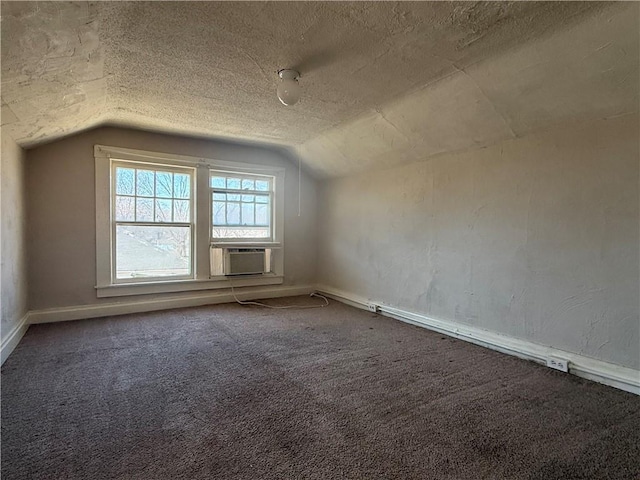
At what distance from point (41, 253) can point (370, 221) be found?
383 cm

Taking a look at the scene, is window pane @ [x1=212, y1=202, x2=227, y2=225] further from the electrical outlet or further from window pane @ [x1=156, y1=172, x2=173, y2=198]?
the electrical outlet

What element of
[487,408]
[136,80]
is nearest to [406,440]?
[487,408]

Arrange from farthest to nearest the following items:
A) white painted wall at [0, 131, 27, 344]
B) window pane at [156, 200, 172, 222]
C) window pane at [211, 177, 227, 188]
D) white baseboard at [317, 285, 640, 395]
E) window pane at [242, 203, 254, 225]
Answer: window pane at [242, 203, 254, 225]
window pane at [211, 177, 227, 188]
window pane at [156, 200, 172, 222]
white painted wall at [0, 131, 27, 344]
white baseboard at [317, 285, 640, 395]

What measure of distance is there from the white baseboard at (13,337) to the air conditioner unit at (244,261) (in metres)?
2.17

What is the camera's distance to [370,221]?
4559 millimetres

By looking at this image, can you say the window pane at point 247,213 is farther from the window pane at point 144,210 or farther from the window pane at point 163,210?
the window pane at point 144,210

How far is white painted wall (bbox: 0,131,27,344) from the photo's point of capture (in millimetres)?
2712

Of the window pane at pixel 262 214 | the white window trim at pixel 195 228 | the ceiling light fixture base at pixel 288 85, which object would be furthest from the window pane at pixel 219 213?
the ceiling light fixture base at pixel 288 85

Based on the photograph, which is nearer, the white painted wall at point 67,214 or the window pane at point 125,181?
the white painted wall at point 67,214

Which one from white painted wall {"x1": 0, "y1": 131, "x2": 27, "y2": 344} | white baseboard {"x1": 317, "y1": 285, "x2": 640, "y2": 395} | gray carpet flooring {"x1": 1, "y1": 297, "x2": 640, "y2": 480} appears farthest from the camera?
white painted wall {"x1": 0, "y1": 131, "x2": 27, "y2": 344}

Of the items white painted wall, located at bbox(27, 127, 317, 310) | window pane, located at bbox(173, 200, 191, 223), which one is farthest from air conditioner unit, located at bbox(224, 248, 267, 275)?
white painted wall, located at bbox(27, 127, 317, 310)

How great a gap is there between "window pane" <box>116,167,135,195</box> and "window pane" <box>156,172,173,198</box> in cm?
29

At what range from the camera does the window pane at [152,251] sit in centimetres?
423

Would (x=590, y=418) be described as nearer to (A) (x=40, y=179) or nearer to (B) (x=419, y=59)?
(B) (x=419, y=59)
